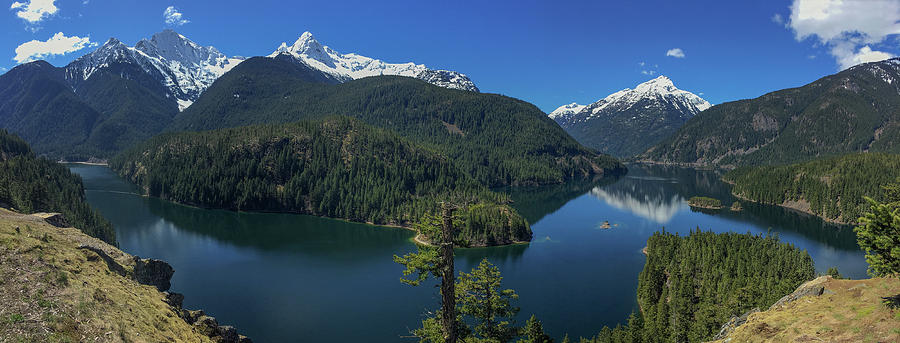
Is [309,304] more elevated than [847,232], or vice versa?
[847,232]

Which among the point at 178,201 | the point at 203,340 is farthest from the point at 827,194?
the point at 178,201

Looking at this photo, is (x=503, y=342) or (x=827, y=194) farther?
(x=827, y=194)

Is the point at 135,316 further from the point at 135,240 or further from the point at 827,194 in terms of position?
the point at 827,194

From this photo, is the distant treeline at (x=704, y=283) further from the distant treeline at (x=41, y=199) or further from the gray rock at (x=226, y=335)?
the distant treeline at (x=41, y=199)

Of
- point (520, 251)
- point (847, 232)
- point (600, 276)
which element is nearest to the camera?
point (600, 276)

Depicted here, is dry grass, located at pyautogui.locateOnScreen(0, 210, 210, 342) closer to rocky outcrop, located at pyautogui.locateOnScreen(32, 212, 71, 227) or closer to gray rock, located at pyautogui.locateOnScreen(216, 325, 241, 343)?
gray rock, located at pyautogui.locateOnScreen(216, 325, 241, 343)

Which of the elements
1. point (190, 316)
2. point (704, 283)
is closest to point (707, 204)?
point (704, 283)

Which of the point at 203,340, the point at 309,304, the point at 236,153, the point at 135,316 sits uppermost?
the point at 236,153
